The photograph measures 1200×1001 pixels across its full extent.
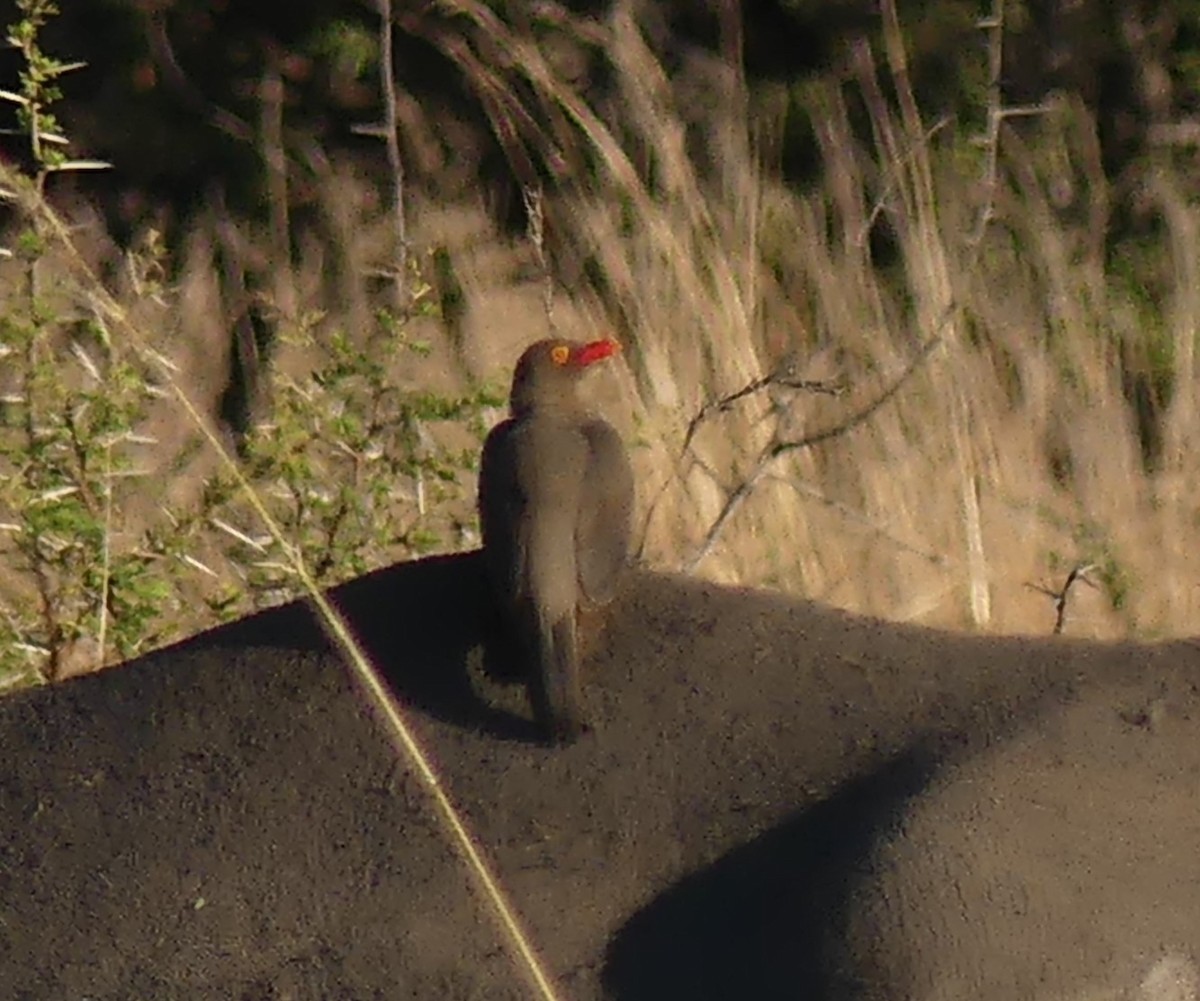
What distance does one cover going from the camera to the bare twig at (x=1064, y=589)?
6891 millimetres

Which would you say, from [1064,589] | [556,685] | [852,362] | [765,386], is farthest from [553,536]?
[852,362]

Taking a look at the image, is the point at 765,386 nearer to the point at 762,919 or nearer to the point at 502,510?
the point at 502,510

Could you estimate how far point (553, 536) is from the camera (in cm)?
521

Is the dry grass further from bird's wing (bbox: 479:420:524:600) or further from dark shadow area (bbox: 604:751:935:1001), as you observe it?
dark shadow area (bbox: 604:751:935:1001)

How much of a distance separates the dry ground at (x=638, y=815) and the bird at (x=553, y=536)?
9 cm

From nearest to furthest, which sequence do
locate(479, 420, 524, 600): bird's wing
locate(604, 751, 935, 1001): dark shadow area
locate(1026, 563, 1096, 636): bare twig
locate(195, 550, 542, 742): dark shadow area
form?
locate(604, 751, 935, 1001): dark shadow area < locate(195, 550, 542, 742): dark shadow area < locate(479, 420, 524, 600): bird's wing < locate(1026, 563, 1096, 636): bare twig

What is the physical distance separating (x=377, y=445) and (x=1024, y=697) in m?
2.58

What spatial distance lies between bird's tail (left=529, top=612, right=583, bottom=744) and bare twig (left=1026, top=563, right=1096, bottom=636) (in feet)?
6.50

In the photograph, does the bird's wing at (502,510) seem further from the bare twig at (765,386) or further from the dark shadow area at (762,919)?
the bare twig at (765,386)

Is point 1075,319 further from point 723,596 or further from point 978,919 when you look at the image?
point 978,919

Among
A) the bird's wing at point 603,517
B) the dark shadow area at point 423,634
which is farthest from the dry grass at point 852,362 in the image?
the dark shadow area at point 423,634

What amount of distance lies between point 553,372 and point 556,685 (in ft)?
4.44

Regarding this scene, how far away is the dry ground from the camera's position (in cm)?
434

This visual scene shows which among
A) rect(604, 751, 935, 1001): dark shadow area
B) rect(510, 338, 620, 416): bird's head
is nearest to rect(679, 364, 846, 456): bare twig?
rect(510, 338, 620, 416): bird's head
